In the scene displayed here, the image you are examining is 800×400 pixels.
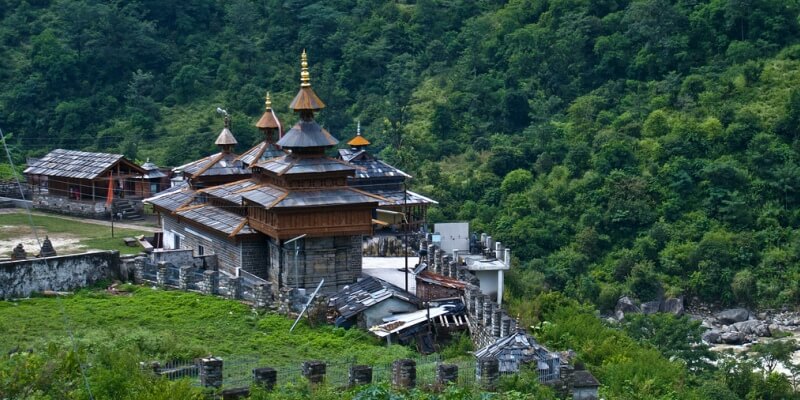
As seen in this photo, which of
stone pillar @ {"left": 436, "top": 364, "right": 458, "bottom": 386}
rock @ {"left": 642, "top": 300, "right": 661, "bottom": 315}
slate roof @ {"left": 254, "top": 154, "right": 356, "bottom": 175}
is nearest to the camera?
stone pillar @ {"left": 436, "top": 364, "right": 458, "bottom": 386}

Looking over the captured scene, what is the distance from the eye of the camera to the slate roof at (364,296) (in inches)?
1403

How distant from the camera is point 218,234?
40000 mm

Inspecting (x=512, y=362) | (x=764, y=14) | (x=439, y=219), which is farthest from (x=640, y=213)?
(x=512, y=362)

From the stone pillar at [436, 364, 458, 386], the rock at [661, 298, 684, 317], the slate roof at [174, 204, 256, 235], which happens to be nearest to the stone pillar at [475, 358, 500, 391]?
the stone pillar at [436, 364, 458, 386]

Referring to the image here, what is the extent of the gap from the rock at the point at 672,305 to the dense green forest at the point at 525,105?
631 mm

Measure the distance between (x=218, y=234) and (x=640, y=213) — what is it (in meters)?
21.8

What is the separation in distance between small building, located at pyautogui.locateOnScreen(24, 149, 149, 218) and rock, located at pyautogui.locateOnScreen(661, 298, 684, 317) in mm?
19421

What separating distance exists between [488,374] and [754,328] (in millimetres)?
24081

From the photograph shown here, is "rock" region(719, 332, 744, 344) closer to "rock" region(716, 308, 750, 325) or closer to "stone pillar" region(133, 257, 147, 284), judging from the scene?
"rock" region(716, 308, 750, 325)

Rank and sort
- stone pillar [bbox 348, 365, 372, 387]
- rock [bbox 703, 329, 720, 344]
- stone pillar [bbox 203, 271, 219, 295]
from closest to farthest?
1. stone pillar [bbox 348, 365, 372, 387]
2. stone pillar [bbox 203, 271, 219, 295]
3. rock [bbox 703, 329, 720, 344]

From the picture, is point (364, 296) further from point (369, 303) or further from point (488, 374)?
point (488, 374)

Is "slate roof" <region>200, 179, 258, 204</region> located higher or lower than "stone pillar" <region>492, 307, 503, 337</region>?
higher

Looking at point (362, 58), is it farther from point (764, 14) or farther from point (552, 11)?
point (764, 14)

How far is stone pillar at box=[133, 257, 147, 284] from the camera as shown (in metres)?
39.1
